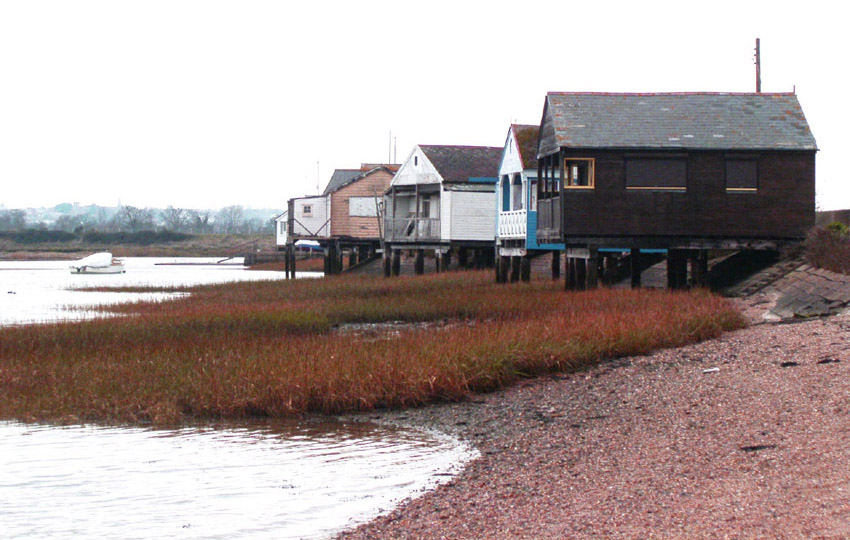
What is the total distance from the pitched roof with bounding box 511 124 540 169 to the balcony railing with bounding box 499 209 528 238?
5.94 ft

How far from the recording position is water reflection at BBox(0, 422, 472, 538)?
9.04 m

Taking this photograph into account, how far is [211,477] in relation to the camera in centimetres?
1070

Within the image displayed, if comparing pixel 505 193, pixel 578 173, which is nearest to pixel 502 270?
pixel 505 193

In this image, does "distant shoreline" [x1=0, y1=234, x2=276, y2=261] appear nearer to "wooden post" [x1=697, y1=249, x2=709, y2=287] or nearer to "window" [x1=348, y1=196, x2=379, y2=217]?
"window" [x1=348, y1=196, x2=379, y2=217]

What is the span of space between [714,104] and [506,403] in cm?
1798

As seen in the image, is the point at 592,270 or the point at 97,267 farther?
the point at 97,267

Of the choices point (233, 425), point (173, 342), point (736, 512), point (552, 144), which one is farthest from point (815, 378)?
point (552, 144)

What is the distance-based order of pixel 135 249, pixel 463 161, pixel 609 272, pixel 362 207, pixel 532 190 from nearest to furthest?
pixel 609 272, pixel 532 190, pixel 463 161, pixel 362 207, pixel 135 249

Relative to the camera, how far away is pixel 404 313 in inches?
1035

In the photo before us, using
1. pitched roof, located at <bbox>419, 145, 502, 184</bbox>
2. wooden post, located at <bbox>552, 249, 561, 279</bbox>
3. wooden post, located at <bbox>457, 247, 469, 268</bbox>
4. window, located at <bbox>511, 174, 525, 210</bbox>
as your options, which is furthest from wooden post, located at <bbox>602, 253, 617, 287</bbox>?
wooden post, located at <bbox>457, 247, 469, 268</bbox>

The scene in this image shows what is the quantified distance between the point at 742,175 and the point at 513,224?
10.8 metres

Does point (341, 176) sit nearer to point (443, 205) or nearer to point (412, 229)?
point (412, 229)

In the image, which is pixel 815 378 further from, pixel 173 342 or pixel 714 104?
pixel 714 104

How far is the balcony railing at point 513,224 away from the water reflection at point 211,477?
2326 centimetres
